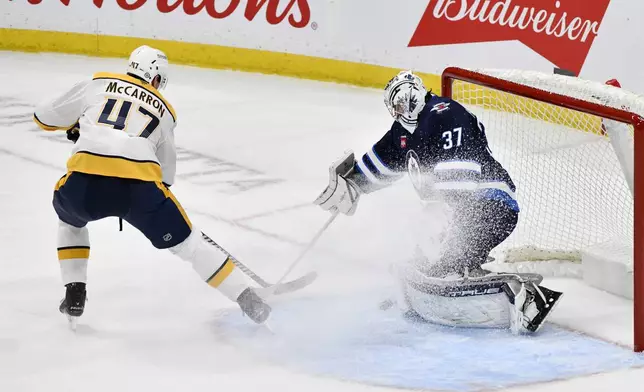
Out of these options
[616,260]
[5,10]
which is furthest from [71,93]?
[5,10]

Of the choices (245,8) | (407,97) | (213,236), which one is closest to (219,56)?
(245,8)

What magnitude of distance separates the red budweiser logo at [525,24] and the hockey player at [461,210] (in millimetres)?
2898

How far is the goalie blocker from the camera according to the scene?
10.6 ft

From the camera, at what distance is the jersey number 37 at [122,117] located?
3150mm

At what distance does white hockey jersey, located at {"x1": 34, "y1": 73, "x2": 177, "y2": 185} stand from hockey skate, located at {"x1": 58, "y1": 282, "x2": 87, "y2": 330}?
0.37 meters

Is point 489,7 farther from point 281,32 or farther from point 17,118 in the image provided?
point 17,118

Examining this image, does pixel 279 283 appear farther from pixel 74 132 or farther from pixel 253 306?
pixel 74 132

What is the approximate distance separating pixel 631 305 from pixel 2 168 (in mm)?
3156

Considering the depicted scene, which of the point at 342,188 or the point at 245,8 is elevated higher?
the point at 245,8

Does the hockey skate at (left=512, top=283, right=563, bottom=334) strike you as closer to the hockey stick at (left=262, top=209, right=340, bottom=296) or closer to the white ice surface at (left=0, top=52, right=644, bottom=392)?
the white ice surface at (left=0, top=52, right=644, bottom=392)

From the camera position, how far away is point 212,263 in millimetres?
3172

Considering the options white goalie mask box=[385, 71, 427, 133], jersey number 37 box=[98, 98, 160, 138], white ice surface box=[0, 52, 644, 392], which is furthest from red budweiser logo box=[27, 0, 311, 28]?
jersey number 37 box=[98, 98, 160, 138]

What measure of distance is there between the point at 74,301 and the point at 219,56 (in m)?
4.69

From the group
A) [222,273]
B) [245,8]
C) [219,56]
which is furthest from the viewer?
[219,56]
